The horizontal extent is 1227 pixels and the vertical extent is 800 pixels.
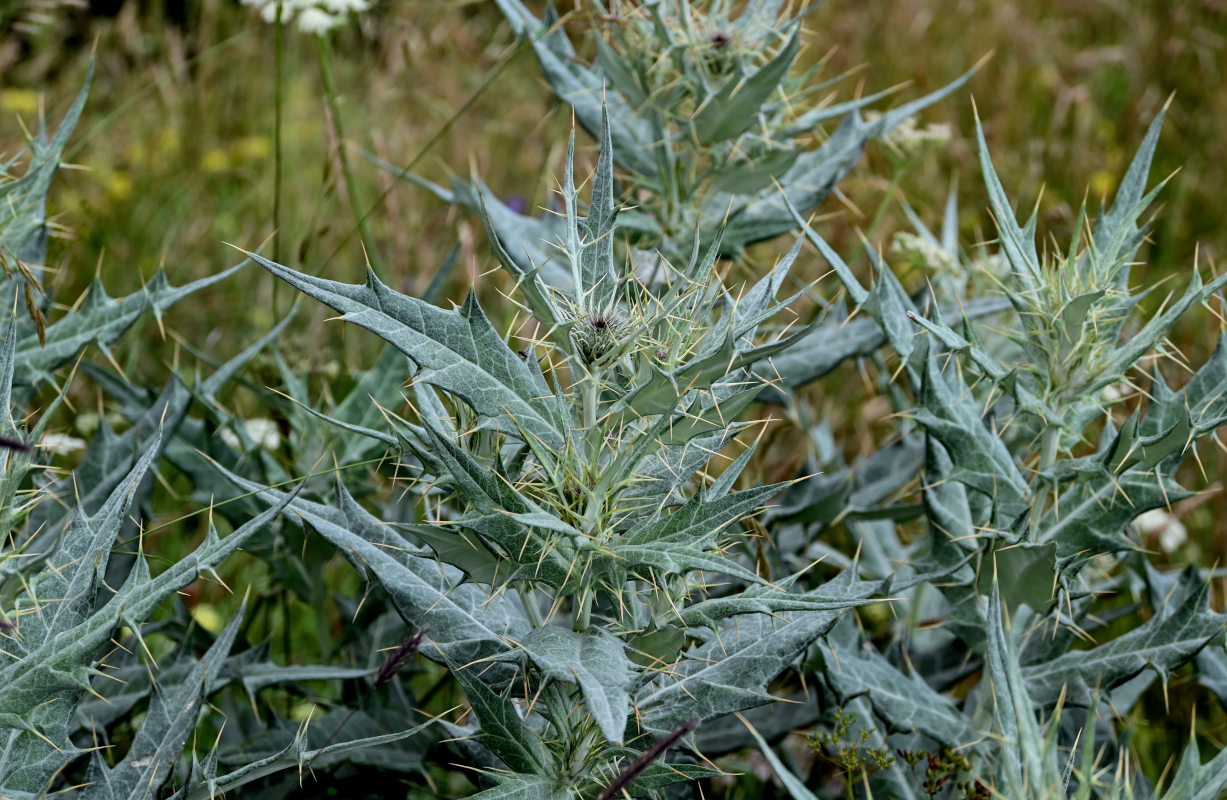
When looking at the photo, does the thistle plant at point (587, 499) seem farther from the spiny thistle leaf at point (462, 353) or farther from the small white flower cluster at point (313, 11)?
the small white flower cluster at point (313, 11)

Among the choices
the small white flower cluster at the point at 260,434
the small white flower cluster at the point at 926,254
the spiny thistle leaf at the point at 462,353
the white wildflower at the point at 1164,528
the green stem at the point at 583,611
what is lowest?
the white wildflower at the point at 1164,528

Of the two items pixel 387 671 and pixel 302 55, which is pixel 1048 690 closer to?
pixel 387 671

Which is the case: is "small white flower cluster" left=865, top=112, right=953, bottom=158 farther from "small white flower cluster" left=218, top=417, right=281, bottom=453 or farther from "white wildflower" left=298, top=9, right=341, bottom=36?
"small white flower cluster" left=218, top=417, right=281, bottom=453

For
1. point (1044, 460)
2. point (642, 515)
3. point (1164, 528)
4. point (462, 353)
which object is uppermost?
point (462, 353)

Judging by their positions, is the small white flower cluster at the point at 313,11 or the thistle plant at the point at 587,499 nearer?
the thistle plant at the point at 587,499

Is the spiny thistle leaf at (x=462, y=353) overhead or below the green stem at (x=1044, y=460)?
overhead

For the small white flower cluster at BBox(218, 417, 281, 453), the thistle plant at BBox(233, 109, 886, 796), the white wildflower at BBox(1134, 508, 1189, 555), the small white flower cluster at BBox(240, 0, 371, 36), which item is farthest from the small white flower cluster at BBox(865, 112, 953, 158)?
the small white flower cluster at BBox(218, 417, 281, 453)

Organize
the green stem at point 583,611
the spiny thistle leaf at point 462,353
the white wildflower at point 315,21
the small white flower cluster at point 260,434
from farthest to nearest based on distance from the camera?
the white wildflower at point 315,21
the small white flower cluster at point 260,434
the green stem at point 583,611
the spiny thistle leaf at point 462,353

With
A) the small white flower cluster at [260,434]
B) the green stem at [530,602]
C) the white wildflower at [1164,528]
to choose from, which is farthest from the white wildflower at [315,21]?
the white wildflower at [1164,528]

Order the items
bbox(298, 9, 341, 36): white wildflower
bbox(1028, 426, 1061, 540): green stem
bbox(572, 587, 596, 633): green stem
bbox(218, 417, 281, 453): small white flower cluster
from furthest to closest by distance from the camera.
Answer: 1. bbox(298, 9, 341, 36): white wildflower
2. bbox(218, 417, 281, 453): small white flower cluster
3. bbox(1028, 426, 1061, 540): green stem
4. bbox(572, 587, 596, 633): green stem

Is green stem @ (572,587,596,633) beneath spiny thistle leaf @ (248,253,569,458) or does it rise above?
beneath

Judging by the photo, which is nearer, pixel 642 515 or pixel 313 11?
pixel 642 515

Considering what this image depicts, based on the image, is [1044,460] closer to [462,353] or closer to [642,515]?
[642,515]

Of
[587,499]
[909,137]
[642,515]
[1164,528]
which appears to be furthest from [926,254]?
[587,499]
